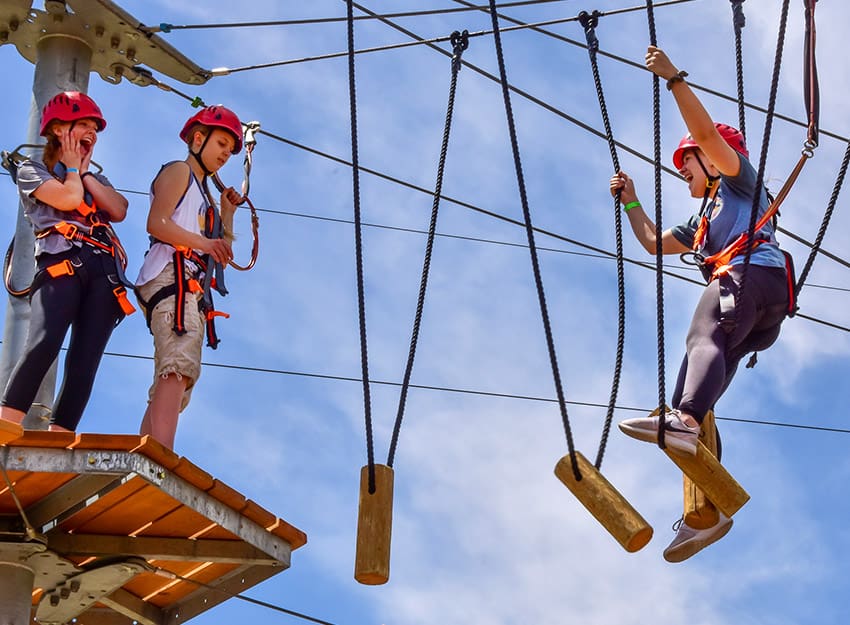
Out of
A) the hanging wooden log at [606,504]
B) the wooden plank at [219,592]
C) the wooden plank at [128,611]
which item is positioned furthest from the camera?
the wooden plank at [128,611]

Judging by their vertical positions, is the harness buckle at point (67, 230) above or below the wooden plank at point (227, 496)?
above

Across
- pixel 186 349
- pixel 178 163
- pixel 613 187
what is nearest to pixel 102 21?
pixel 178 163

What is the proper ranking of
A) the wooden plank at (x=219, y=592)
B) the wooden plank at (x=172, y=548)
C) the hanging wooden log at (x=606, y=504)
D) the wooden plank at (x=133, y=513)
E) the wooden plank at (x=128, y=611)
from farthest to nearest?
the wooden plank at (x=128, y=611) → the wooden plank at (x=219, y=592) → the wooden plank at (x=172, y=548) → the wooden plank at (x=133, y=513) → the hanging wooden log at (x=606, y=504)

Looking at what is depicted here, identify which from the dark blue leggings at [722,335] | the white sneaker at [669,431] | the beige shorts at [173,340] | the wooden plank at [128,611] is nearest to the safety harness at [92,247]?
the beige shorts at [173,340]

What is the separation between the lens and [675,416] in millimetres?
5910

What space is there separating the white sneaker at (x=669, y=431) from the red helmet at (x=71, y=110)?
2416 millimetres

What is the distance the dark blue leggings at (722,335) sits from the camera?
20.0 feet

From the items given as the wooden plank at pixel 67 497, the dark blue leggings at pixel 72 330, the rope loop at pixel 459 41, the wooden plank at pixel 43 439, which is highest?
the rope loop at pixel 459 41

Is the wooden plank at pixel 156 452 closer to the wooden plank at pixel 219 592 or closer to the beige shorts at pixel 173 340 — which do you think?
the beige shorts at pixel 173 340

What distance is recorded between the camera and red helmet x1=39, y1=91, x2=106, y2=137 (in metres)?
6.62

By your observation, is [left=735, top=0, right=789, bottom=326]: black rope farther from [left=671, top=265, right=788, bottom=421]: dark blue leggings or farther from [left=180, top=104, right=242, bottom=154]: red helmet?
[left=180, top=104, right=242, bottom=154]: red helmet

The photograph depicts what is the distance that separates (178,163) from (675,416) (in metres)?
2.24

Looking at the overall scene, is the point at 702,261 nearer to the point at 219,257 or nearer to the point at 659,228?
the point at 659,228

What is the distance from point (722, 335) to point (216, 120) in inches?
86.3
